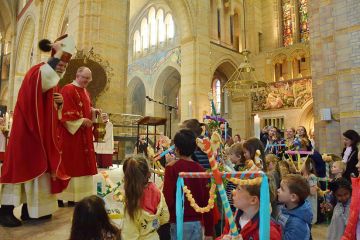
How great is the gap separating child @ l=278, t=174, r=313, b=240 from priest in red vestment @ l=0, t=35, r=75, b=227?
218 centimetres

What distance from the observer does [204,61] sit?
1639 cm

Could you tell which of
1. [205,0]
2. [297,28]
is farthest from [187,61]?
[297,28]

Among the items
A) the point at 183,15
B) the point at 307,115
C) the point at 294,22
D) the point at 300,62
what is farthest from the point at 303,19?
the point at 183,15

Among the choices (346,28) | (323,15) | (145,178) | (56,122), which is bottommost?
(145,178)

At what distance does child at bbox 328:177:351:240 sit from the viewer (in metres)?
2.66

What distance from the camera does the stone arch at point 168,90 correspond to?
2128 centimetres

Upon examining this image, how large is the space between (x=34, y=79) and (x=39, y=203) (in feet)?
4.11

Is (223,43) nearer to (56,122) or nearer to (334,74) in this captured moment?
(334,74)

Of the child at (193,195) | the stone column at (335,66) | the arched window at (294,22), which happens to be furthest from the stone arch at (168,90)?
the child at (193,195)

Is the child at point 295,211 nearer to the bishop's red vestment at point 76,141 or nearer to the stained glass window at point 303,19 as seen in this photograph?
the bishop's red vestment at point 76,141

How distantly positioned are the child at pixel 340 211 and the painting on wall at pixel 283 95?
15.0 meters

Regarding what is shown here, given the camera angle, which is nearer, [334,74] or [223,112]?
[334,74]

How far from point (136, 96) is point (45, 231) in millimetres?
22846

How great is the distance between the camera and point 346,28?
732cm
